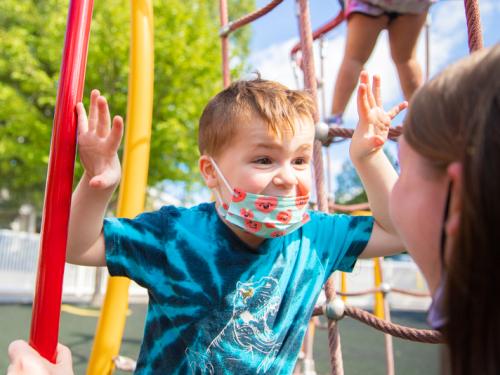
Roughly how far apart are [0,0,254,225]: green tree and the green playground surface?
223 cm

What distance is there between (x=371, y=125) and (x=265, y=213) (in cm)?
28

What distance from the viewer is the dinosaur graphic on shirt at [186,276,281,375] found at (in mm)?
945

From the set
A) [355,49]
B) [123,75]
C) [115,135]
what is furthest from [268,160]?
[123,75]

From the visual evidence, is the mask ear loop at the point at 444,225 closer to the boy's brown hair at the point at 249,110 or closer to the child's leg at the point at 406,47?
the boy's brown hair at the point at 249,110

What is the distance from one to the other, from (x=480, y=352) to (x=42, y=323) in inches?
23.1

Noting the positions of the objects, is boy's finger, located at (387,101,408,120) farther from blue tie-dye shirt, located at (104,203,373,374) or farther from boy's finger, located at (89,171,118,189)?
boy's finger, located at (89,171,118,189)

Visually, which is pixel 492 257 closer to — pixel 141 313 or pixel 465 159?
pixel 465 159

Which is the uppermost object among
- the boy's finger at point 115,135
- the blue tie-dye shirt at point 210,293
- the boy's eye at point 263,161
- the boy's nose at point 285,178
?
the boy's finger at point 115,135

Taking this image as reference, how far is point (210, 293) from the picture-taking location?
97 centimetres

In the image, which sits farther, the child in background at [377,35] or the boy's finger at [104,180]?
the child in background at [377,35]

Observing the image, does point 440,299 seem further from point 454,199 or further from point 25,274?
point 25,274

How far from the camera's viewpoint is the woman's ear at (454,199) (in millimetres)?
443

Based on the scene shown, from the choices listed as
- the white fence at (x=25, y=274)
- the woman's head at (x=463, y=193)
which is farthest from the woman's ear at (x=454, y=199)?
the white fence at (x=25, y=274)

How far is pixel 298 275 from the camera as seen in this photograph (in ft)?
3.37
